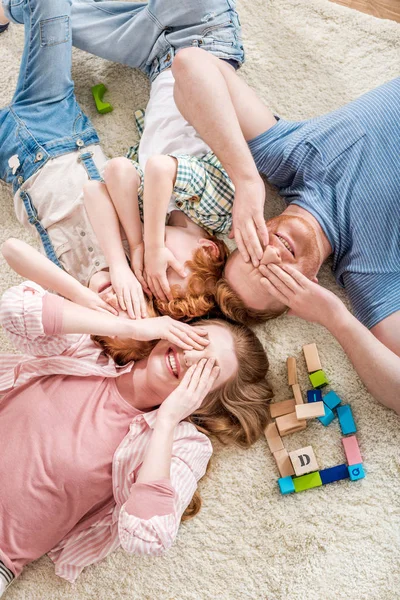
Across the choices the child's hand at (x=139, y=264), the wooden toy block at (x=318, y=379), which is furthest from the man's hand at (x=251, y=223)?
the wooden toy block at (x=318, y=379)

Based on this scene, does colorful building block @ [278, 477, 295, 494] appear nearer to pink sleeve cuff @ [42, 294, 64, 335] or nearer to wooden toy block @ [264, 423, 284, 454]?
wooden toy block @ [264, 423, 284, 454]

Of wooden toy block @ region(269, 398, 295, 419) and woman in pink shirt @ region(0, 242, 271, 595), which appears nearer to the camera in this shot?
woman in pink shirt @ region(0, 242, 271, 595)

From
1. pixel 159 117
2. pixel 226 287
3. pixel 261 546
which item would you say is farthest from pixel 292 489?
pixel 159 117

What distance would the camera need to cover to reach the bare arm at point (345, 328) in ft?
4.21

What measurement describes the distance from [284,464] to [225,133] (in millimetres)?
861

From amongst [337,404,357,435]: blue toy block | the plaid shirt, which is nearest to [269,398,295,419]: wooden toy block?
[337,404,357,435]: blue toy block

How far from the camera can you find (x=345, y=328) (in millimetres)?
1314

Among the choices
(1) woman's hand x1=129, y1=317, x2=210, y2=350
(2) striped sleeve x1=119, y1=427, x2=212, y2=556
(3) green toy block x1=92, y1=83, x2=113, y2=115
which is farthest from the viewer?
(3) green toy block x1=92, y1=83, x2=113, y2=115

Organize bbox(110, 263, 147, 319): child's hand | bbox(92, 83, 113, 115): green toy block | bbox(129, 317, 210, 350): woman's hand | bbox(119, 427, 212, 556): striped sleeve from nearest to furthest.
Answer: bbox(119, 427, 212, 556): striped sleeve, bbox(129, 317, 210, 350): woman's hand, bbox(110, 263, 147, 319): child's hand, bbox(92, 83, 113, 115): green toy block

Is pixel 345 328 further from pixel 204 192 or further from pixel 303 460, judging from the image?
pixel 204 192

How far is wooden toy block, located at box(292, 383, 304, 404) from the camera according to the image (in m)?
1.46

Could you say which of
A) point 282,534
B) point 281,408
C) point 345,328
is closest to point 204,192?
point 345,328

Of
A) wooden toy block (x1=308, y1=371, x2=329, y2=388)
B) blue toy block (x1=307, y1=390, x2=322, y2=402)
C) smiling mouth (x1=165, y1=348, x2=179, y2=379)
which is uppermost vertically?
smiling mouth (x1=165, y1=348, x2=179, y2=379)

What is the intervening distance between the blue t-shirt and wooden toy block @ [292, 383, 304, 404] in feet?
0.82
